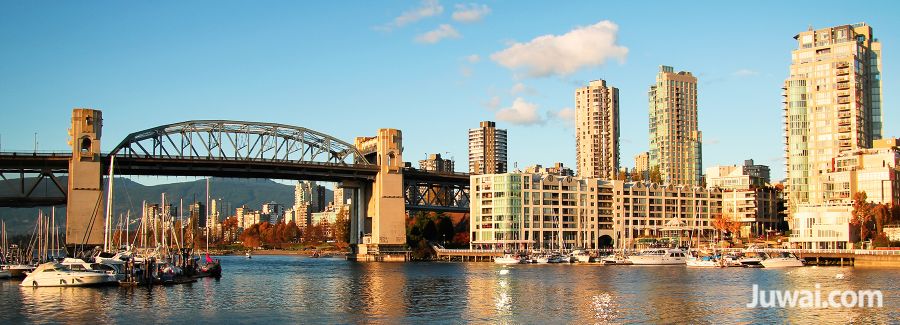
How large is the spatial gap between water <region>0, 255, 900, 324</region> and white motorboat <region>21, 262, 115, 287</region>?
68.0 inches

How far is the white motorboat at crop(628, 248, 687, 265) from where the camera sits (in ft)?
471

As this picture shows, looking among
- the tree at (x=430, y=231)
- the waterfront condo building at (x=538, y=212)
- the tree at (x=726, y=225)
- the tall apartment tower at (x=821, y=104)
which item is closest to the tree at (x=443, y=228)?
the tree at (x=430, y=231)

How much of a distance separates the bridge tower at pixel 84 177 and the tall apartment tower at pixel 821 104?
125674 mm

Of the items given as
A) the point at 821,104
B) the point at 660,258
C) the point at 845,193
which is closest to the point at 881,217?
the point at 845,193

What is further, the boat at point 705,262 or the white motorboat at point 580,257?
the white motorboat at point 580,257

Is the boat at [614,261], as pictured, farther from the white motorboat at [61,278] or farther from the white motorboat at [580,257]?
the white motorboat at [61,278]

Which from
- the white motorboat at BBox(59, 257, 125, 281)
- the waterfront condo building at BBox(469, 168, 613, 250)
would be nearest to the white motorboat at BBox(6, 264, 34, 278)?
the white motorboat at BBox(59, 257, 125, 281)

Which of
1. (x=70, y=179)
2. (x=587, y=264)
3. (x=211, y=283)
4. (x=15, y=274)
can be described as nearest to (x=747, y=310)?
Answer: (x=211, y=283)

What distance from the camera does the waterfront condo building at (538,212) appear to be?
17600 cm

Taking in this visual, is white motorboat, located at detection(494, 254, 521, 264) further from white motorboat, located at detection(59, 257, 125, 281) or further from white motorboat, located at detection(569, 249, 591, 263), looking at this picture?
white motorboat, located at detection(59, 257, 125, 281)

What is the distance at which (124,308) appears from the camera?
6178 centimetres

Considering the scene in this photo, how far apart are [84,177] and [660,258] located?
85.8 metres

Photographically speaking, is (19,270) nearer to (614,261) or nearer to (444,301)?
(444,301)

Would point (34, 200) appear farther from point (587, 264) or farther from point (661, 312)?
point (661, 312)
